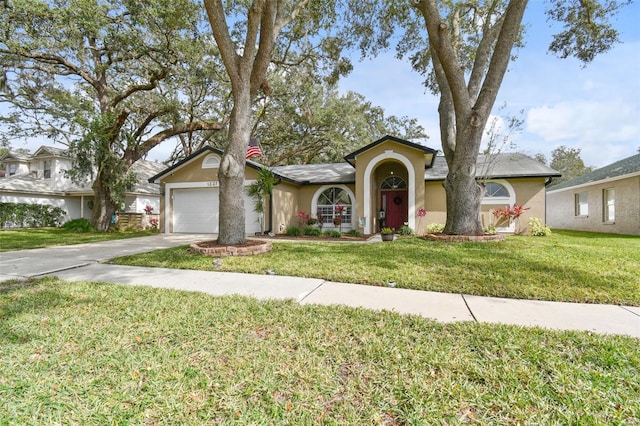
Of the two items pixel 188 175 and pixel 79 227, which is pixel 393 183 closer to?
pixel 188 175

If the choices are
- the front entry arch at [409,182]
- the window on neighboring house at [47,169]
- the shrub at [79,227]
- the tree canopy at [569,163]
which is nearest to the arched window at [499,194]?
the front entry arch at [409,182]

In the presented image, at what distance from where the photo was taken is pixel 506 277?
4992 millimetres

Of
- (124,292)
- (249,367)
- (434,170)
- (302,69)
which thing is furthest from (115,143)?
(249,367)

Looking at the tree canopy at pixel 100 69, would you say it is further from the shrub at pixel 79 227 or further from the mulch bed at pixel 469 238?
the mulch bed at pixel 469 238

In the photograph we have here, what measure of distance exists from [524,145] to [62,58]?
72.5ft

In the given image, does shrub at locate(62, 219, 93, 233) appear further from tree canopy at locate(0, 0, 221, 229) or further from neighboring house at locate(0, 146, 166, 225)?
neighboring house at locate(0, 146, 166, 225)

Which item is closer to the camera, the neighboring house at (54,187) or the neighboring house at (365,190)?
the neighboring house at (365,190)

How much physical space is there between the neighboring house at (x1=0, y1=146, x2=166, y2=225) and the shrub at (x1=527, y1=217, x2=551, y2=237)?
74.5ft

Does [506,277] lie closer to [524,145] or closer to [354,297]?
[354,297]

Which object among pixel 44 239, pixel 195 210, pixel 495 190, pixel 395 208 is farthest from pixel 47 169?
pixel 495 190

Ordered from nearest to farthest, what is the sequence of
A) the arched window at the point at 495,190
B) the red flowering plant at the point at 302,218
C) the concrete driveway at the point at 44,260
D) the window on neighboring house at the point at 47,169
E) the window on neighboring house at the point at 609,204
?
the concrete driveway at the point at 44,260, the arched window at the point at 495,190, the window on neighboring house at the point at 609,204, the red flowering plant at the point at 302,218, the window on neighboring house at the point at 47,169

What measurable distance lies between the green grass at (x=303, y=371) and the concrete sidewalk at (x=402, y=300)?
0.38 m

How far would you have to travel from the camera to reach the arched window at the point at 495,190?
1359 centimetres

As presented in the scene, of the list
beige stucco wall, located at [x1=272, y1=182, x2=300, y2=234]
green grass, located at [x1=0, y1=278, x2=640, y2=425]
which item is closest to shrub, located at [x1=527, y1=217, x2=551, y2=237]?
beige stucco wall, located at [x1=272, y1=182, x2=300, y2=234]
